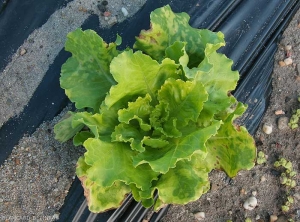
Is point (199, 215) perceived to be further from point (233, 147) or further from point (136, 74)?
point (136, 74)

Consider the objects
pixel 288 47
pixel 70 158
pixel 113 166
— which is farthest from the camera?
pixel 288 47

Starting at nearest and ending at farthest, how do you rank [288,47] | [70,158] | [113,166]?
1. [113,166]
2. [70,158]
3. [288,47]

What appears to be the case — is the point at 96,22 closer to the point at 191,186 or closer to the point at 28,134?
the point at 28,134

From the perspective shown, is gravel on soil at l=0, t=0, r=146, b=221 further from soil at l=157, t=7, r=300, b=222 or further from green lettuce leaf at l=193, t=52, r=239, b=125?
green lettuce leaf at l=193, t=52, r=239, b=125

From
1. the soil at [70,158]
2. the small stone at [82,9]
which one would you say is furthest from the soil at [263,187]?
the small stone at [82,9]

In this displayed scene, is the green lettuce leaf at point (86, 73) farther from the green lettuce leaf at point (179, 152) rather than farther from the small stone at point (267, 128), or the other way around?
the small stone at point (267, 128)

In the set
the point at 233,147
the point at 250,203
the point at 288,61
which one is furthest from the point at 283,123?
the point at 233,147

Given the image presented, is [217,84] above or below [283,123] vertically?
Result: above
